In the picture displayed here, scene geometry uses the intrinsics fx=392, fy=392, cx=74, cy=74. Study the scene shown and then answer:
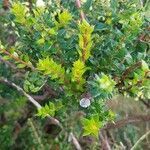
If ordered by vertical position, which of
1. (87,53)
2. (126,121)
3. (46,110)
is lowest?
(126,121)

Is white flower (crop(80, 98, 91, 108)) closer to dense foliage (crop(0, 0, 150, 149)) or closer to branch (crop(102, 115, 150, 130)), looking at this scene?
dense foliage (crop(0, 0, 150, 149))

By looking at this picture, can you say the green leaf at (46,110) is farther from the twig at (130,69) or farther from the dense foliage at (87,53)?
the twig at (130,69)

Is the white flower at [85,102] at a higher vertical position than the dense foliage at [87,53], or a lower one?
lower

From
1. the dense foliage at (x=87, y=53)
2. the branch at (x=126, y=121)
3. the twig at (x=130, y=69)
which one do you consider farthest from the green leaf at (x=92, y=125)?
the branch at (x=126, y=121)

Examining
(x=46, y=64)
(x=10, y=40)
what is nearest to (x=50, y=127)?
(x=10, y=40)

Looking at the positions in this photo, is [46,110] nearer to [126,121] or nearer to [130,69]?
[130,69]

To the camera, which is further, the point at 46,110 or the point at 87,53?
the point at 46,110

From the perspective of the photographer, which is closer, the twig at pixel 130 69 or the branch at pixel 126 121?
the twig at pixel 130 69

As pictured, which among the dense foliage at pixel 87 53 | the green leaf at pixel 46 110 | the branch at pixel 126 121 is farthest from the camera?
the branch at pixel 126 121

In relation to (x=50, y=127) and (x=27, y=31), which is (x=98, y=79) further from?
(x=50, y=127)

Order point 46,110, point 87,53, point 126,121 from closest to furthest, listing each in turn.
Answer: point 87,53 → point 46,110 → point 126,121

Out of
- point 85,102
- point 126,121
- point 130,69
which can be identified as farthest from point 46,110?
point 126,121
